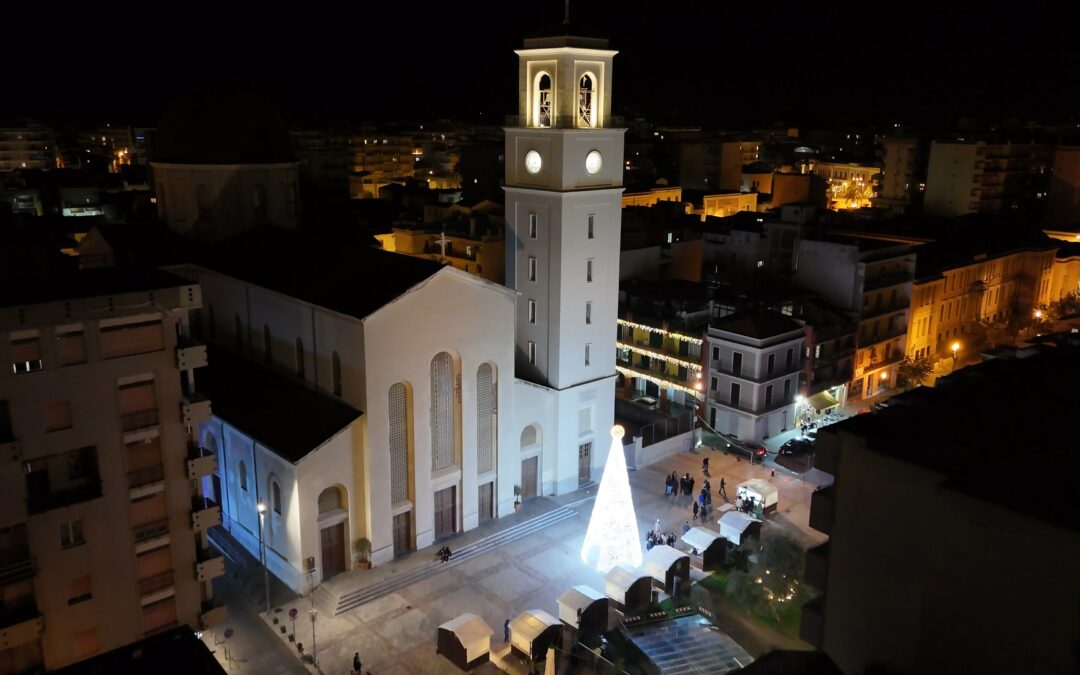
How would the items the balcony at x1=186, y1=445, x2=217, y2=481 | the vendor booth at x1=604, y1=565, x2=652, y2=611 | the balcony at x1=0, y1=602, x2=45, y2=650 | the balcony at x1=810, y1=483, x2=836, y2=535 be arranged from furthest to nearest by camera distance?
the vendor booth at x1=604, y1=565, x2=652, y2=611, the balcony at x1=186, y1=445, x2=217, y2=481, the balcony at x1=0, y1=602, x2=45, y2=650, the balcony at x1=810, y1=483, x2=836, y2=535

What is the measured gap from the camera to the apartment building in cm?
1855

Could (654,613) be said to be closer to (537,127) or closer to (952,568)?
(952,568)

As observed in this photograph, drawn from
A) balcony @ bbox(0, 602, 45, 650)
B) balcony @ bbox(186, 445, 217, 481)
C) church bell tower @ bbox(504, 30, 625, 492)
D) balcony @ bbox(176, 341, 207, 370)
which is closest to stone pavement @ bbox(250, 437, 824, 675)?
church bell tower @ bbox(504, 30, 625, 492)

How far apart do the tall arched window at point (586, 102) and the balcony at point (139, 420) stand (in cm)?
1846

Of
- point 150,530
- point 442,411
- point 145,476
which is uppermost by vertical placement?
point 145,476

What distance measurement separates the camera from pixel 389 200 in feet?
241

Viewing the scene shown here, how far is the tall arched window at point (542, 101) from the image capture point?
1236 inches

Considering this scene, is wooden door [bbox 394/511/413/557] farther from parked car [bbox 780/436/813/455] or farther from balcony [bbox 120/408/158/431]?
parked car [bbox 780/436/813/455]

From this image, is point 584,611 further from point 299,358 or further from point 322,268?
point 322,268

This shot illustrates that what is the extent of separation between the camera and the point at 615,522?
28.4 meters

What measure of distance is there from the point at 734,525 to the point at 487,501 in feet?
30.5

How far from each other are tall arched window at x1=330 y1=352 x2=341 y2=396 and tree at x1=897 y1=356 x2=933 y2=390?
33240 mm

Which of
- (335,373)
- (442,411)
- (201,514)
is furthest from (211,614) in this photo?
(442,411)

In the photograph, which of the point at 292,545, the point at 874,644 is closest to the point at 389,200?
the point at 292,545
